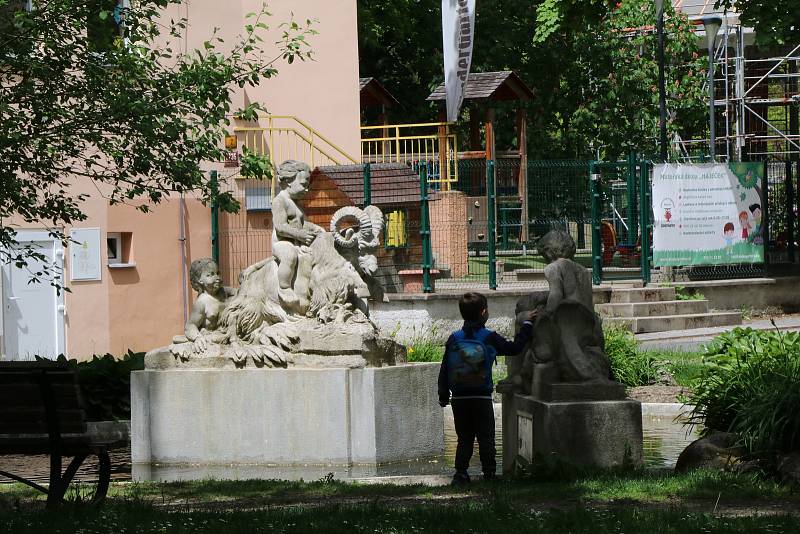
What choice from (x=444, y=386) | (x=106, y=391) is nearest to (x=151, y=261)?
(x=106, y=391)

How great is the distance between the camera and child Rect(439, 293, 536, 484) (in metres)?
9.83

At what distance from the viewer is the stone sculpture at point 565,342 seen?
1036cm

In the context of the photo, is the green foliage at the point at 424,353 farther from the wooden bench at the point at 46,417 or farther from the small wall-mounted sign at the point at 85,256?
the wooden bench at the point at 46,417

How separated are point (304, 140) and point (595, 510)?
20.1 m

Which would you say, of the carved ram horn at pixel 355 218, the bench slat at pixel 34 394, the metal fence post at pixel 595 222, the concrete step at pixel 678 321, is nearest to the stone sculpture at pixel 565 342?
the carved ram horn at pixel 355 218

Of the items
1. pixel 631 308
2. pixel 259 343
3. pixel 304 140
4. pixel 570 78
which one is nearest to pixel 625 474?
pixel 259 343

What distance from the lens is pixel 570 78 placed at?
38.5m

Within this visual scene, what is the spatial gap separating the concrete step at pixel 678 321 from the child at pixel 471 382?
12.3 metres

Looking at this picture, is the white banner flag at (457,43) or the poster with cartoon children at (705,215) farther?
the white banner flag at (457,43)

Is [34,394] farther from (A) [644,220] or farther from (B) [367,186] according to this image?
(A) [644,220]

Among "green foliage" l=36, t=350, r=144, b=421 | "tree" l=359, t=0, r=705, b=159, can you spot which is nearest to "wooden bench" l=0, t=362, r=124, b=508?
"green foliage" l=36, t=350, r=144, b=421

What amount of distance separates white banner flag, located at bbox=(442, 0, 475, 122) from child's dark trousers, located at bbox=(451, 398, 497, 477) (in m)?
18.7

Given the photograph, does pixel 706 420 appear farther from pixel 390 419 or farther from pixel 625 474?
pixel 390 419

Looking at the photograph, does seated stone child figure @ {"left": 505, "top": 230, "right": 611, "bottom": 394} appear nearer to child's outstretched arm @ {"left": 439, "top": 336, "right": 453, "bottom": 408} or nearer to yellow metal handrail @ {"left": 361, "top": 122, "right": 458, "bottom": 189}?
child's outstretched arm @ {"left": 439, "top": 336, "right": 453, "bottom": 408}
